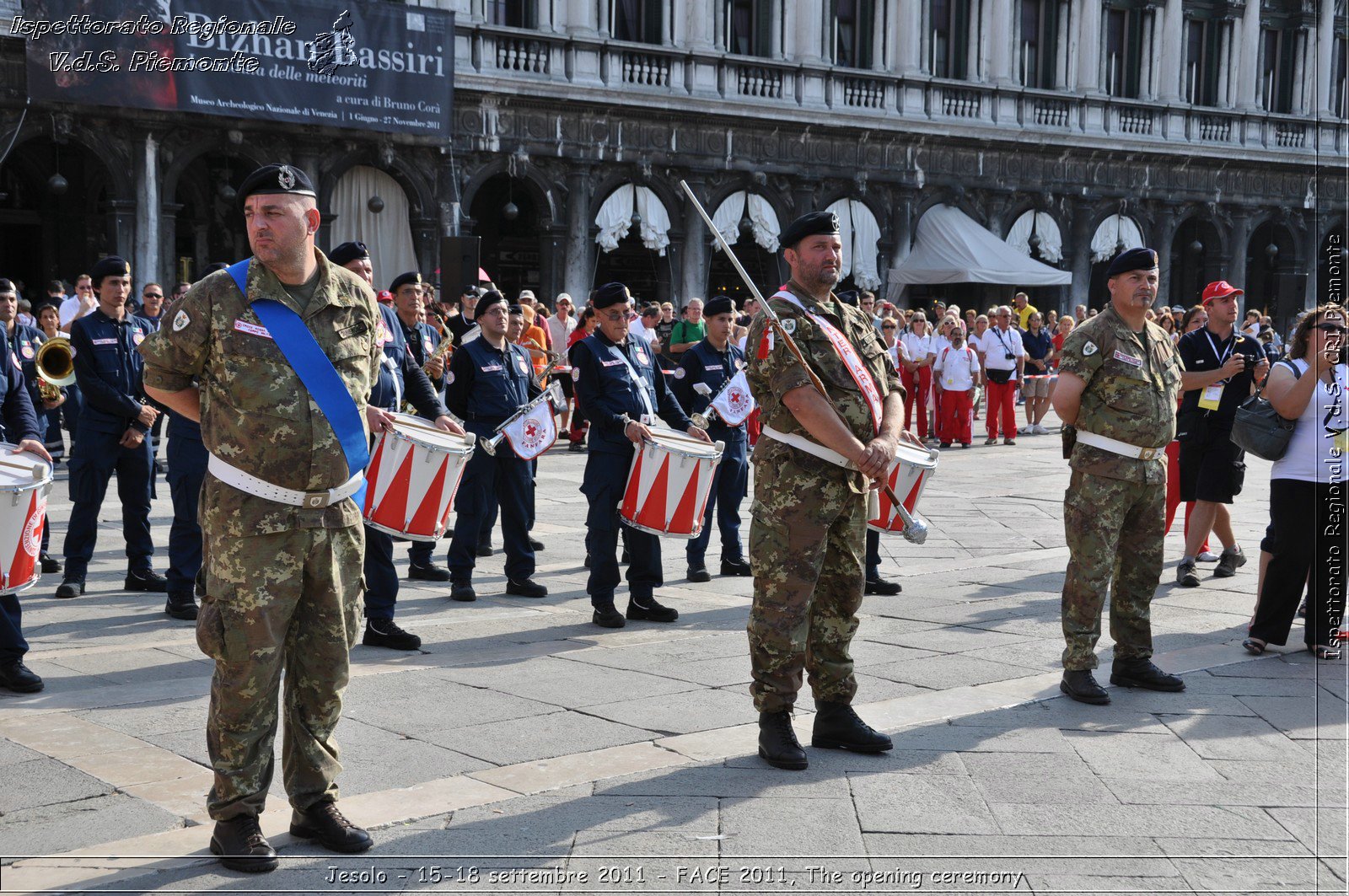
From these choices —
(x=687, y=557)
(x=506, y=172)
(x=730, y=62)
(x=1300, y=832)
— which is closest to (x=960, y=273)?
(x=730, y=62)

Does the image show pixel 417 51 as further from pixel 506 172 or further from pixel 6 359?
pixel 6 359

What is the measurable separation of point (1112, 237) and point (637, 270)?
11486 millimetres

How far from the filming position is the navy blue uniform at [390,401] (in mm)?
7348

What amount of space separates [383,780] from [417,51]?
1978 cm

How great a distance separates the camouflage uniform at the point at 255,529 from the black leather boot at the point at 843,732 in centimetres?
200

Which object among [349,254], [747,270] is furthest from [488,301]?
[747,270]

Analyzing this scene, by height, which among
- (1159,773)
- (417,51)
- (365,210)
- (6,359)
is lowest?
(1159,773)

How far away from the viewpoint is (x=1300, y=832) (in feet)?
15.1

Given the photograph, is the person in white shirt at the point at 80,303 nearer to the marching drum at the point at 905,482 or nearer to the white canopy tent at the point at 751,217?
the marching drum at the point at 905,482

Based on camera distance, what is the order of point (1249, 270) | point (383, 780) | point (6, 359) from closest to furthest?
point (383, 780) → point (6, 359) → point (1249, 270)

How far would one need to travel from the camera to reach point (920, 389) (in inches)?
794

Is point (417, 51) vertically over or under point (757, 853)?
over

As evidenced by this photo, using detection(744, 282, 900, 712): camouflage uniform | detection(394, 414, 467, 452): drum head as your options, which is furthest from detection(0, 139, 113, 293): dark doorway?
detection(744, 282, 900, 712): camouflage uniform

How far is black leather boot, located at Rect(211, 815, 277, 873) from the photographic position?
4.13m
